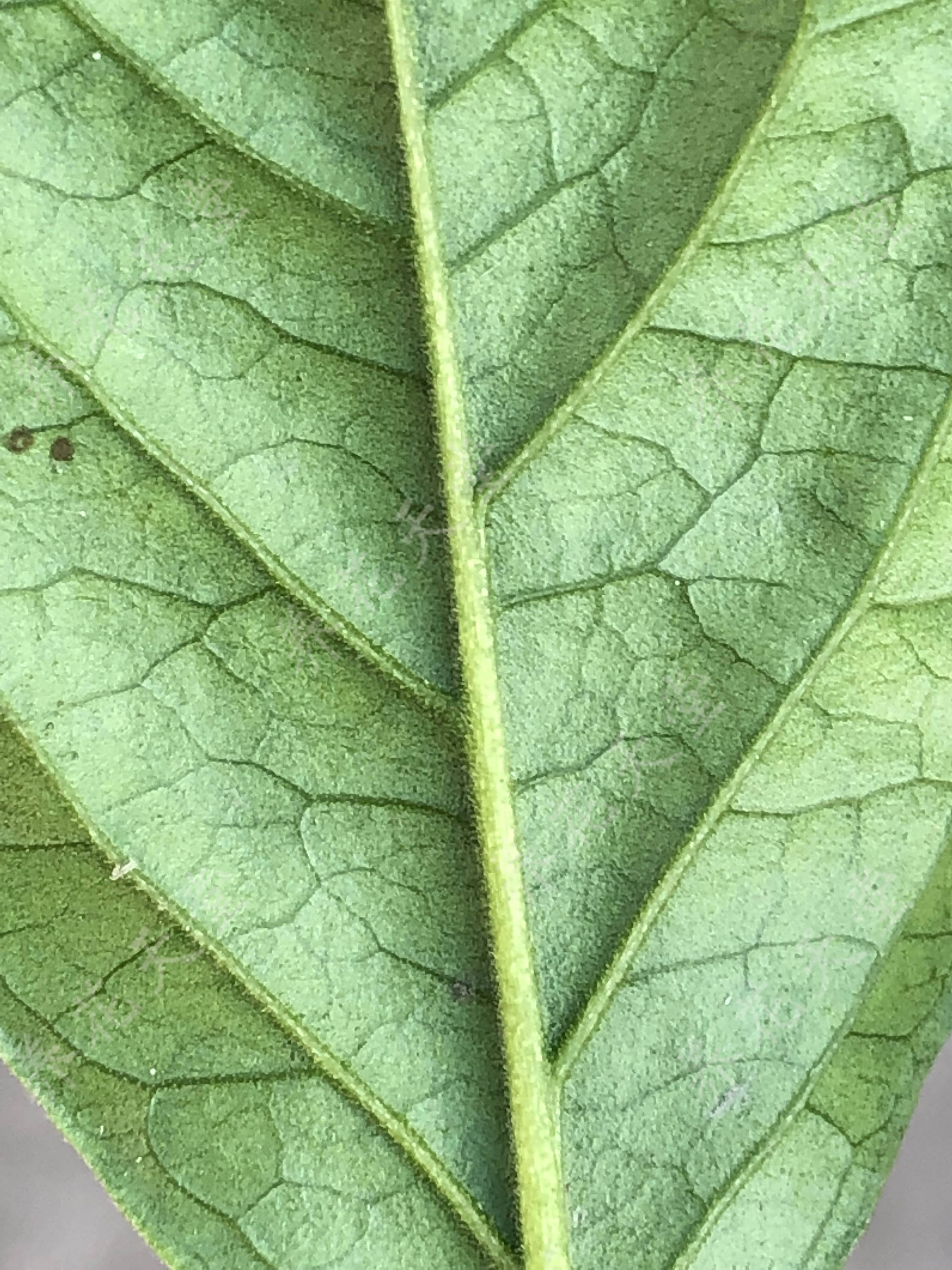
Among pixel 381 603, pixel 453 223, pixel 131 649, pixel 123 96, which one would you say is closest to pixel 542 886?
pixel 381 603

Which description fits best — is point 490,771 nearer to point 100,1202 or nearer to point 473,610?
point 473,610

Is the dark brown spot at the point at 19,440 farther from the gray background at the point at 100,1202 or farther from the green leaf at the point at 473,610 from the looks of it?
the gray background at the point at 100,1202

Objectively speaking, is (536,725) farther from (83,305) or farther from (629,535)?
(83,305)

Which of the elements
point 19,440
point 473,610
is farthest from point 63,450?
point 473,610

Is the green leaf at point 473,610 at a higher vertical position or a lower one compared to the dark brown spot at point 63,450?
lower

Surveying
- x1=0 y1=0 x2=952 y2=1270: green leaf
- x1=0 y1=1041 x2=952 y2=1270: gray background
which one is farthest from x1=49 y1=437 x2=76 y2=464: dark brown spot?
x1=0 y1=1041 x2=952 y2=1270: gray background

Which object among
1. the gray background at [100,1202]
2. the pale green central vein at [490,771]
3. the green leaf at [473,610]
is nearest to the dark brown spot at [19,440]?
the green leaf at [473,610]
